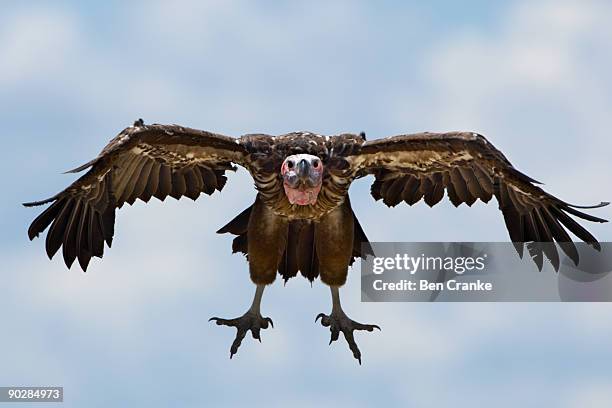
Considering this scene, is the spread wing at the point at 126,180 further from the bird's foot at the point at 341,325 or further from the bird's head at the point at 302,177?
the bird's foot at the point at 341,325

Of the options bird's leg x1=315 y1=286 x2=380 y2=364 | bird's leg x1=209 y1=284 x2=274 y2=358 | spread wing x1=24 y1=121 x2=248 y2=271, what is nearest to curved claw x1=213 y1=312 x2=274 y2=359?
bird's leg x1=209 y1=284 x2=274 y2=358

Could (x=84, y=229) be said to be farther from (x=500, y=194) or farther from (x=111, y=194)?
(x=500, y=194)

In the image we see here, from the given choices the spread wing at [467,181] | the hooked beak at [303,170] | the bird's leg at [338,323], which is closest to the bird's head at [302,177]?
the hooked beak at [303,170]

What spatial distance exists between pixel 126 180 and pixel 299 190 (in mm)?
2200

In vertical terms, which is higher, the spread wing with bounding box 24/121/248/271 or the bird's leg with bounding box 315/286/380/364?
the spread wing with bounding box 24/121/248/271

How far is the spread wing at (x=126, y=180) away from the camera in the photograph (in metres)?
24.5

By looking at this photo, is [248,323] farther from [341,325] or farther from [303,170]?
[303,170]

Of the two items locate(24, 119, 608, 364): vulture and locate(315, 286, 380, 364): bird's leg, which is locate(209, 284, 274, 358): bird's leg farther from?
locate(315, 286, 380, 364): bird's leg

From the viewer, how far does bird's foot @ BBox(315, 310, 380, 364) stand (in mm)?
25562

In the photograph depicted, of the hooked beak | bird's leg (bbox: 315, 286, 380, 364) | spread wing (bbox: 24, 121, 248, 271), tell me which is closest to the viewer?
the hooked beak

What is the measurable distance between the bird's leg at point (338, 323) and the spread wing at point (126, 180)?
6.82 ft

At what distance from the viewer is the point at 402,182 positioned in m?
25.8

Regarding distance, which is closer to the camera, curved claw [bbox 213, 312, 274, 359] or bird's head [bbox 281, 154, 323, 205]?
bird's head [bbox 281, 154, 323, 205]

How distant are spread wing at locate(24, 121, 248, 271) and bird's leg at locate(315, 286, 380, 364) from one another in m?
2.08
